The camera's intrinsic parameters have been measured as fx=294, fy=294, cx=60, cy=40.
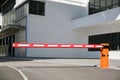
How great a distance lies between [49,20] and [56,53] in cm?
491

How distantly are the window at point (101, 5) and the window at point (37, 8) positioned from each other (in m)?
7.35

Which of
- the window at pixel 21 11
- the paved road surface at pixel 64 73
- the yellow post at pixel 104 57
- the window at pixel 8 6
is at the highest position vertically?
the window at pixel 8 6

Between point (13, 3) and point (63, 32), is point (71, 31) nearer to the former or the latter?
point (63, 32)

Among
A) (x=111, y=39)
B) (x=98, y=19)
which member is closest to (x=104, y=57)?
(x=98, y=19)

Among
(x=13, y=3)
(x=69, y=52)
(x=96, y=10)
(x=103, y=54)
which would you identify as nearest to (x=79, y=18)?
(x=96, y=10)

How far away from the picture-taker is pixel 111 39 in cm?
3831

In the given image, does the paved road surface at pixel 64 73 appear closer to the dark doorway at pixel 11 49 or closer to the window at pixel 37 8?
the window at pixel 37 8

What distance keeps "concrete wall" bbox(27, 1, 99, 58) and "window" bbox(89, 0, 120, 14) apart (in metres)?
1.55

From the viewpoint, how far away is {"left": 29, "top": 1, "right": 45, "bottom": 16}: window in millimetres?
41688

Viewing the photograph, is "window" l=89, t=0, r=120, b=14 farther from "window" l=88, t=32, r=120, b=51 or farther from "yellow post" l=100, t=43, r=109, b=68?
"yellow post" l=100, t=43, r=109, b=68

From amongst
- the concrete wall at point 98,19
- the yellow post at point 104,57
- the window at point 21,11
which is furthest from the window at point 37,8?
the yellow post at point 104,57

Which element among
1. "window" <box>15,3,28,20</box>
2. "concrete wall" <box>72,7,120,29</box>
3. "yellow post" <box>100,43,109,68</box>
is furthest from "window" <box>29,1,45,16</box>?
"yellow post" <box>100,43,109,68</box>

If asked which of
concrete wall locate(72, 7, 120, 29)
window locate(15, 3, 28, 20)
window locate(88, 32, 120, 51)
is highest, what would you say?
window locate(15, 3, 28, 20)

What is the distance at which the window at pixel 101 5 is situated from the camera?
38.5 m
